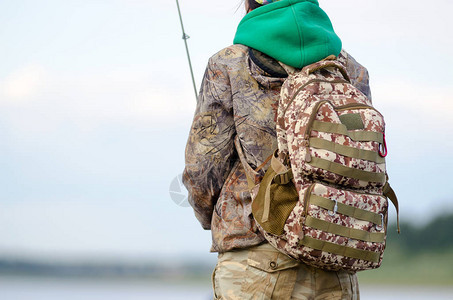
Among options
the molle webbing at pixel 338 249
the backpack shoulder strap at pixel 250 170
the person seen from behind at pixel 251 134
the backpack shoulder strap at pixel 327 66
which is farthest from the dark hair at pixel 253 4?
the molle webbing at pixel 338 249

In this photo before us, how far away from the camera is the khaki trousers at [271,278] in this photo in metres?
2.51

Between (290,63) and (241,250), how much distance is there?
64 centimetres

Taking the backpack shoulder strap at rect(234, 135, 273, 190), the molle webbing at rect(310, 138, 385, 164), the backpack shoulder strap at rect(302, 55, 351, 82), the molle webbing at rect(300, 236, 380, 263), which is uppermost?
the backpack shoulder strap at rect(302, 55, 351, 82)

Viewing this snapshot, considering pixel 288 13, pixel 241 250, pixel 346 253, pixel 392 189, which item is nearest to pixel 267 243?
pixel 241 250

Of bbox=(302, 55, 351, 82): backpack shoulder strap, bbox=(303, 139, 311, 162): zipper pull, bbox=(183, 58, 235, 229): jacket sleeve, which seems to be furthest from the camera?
bbox=(183, 58, 235, 229): jacket sleeve

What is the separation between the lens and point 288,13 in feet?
8.46

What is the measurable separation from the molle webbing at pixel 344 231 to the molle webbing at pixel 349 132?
275 millimetres

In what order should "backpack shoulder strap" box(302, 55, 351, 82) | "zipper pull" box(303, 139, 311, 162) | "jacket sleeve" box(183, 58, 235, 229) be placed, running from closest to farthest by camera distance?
"zipper pull" box(303, 139, 311, 162), "backpack shoulder strap" box(302, 55, 351, 82), "jacket sleeve" box(183, 58, 235, 229)

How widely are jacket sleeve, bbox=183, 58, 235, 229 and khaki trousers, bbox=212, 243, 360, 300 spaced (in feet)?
0.89

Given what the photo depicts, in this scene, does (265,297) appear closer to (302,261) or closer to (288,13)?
(302,261)

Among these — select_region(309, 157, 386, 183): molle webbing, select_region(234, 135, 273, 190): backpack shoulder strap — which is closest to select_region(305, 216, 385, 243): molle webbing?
select_region(309, 157, 386, 183): molle webbing

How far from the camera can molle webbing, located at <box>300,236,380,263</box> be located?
7.73 feet

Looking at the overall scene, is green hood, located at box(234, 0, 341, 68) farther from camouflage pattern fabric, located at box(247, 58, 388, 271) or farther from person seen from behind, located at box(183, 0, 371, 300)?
camouflage pattern fabric, located at box(247, 58, 388, 271)

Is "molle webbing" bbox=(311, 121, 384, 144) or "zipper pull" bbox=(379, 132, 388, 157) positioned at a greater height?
"molle webbing" bbox=(311, 121, 384, 144)
